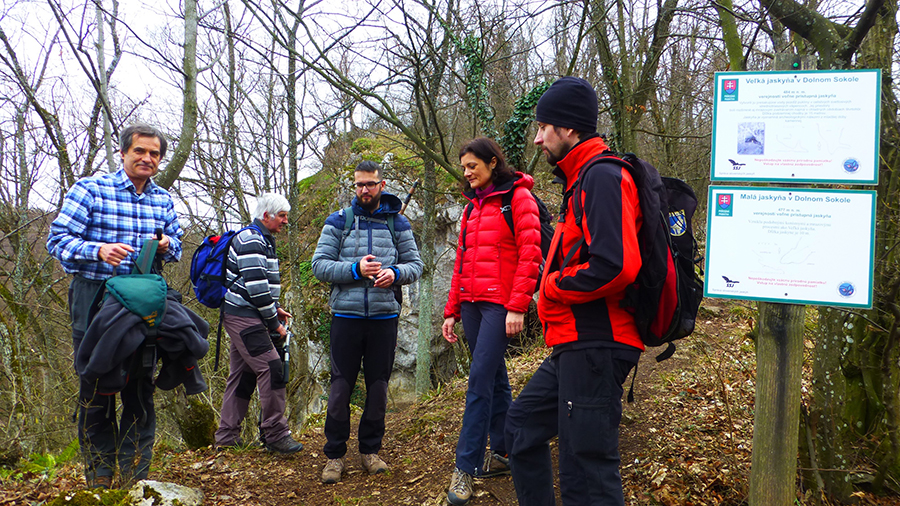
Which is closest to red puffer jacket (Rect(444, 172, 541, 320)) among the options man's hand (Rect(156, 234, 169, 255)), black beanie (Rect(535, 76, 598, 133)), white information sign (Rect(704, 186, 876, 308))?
black beanie (Rect(535, 76, 598, 133))

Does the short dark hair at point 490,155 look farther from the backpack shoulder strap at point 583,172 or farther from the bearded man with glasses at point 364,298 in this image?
the backpack shoulder strap at point 583,172

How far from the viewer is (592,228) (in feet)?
6.94

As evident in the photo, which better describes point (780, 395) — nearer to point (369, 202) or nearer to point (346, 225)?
point (369, 202)

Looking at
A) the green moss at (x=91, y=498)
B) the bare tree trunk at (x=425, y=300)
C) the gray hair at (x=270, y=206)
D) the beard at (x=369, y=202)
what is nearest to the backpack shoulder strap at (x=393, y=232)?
the beard at (x=369, y=202)

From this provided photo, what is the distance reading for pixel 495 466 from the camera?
3.71 m

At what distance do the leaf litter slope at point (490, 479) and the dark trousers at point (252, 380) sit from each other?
0.23m

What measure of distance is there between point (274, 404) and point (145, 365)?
1729 millimetres

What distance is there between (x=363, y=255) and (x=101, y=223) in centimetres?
170

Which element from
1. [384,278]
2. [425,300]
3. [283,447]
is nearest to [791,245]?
[384,278]

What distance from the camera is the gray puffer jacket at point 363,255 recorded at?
397 centimetres

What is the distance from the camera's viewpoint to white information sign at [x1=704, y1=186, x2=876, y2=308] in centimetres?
195

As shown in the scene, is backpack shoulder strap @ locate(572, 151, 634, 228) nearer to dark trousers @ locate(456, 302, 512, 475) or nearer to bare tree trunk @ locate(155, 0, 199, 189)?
dark trousers @ locate(456, 302, 512, 475)

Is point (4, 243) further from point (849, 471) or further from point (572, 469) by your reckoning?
point (849, 471)

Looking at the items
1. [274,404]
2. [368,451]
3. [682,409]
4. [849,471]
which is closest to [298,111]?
[274,404]
